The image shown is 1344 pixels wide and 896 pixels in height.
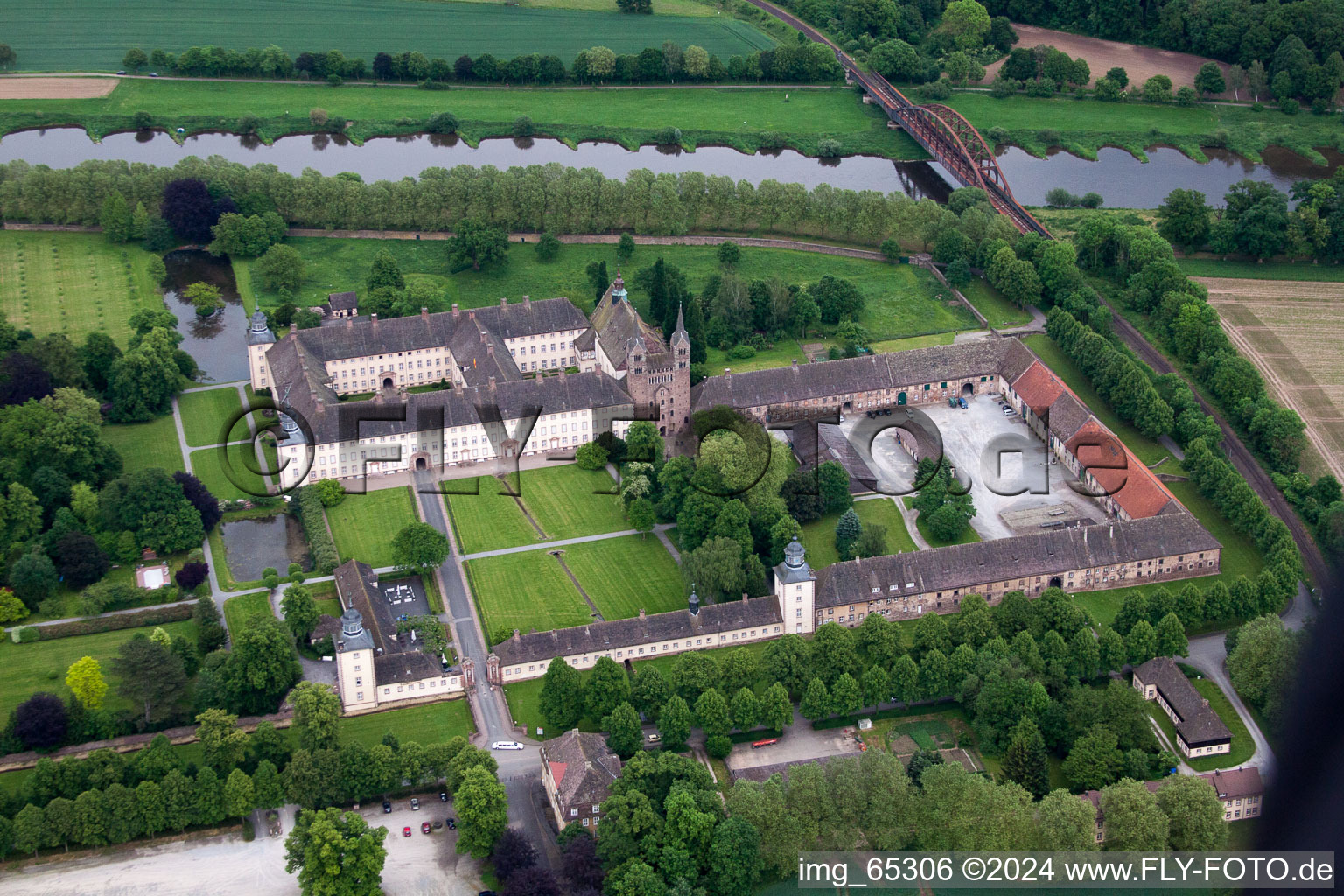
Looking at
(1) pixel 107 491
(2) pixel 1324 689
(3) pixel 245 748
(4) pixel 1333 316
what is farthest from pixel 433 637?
(4) pixel 1333 316

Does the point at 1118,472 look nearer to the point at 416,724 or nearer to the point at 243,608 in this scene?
the point at 416,724

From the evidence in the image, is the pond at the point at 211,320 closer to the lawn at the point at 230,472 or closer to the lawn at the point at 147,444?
the lawn at the point at 147,444

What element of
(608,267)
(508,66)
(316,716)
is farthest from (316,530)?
(508,66)

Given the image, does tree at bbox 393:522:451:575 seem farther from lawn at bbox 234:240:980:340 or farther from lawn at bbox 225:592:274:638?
lawn at bbox 234:240:980:340

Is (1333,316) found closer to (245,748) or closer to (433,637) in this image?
(433,637)

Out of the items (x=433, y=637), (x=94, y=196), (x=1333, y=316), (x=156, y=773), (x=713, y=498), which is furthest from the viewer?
(x=94, y=196)

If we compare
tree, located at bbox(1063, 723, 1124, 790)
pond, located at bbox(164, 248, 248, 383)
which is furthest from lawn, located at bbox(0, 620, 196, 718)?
tree, located at bbox(1063, 723, 1124, 790)
